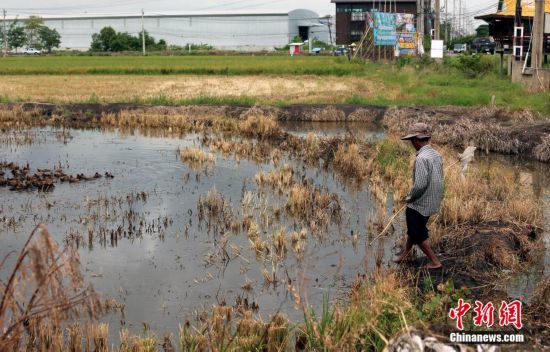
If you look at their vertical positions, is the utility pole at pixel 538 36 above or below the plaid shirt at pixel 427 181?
above

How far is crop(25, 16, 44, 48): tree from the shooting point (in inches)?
3553

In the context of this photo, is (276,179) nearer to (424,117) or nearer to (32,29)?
(424,117)

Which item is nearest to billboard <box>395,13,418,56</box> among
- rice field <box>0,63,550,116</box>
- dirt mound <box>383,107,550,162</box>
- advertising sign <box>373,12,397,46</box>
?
advertising sign <box>373,12,397,46</box>

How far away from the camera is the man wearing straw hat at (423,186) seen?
7031mm

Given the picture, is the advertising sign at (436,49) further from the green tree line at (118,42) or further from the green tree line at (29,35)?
the green tree line at (29,35)

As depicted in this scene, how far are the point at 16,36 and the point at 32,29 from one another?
2.63 metres

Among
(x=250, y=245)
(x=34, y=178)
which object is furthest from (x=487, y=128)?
(x=34, y=178)

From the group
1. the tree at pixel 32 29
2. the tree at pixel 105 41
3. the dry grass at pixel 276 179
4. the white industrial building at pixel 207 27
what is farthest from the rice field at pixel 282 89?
the tree at pixel 32 29

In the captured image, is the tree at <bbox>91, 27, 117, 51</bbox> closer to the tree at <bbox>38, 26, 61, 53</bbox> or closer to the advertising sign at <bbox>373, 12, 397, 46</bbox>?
the tree at <bbox>38, 26, 61, 53</bbox>

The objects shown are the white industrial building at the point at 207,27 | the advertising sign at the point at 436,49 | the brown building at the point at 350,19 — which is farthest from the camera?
the white industrial building at the point at 207,27

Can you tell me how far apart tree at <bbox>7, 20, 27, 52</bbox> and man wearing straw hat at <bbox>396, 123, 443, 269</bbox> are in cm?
9321

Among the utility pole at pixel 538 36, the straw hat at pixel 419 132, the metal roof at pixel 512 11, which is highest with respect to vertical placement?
the metal roof at pixel 512 11

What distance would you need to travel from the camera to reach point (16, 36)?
91438 mm

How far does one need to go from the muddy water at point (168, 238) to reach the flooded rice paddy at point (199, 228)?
2 centimetres
